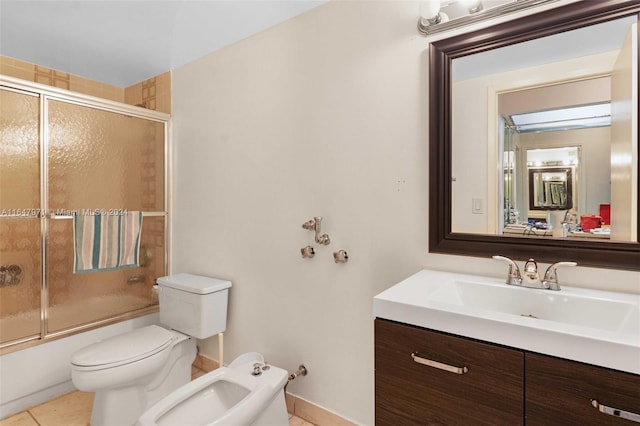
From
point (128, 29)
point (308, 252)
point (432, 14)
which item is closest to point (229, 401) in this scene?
point (308, 252)

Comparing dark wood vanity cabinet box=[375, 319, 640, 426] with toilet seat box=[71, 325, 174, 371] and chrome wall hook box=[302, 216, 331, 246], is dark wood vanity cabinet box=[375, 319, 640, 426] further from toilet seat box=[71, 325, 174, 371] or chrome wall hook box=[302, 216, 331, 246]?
toilet seat box=[71, 325, 174, 371]

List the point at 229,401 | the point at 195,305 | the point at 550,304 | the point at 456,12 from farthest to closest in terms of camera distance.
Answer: the point at 195,305, the point at 229,401, the point at 456,12, the point at 550,304

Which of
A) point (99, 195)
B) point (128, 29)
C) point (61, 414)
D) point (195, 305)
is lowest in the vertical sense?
point (61, 414)

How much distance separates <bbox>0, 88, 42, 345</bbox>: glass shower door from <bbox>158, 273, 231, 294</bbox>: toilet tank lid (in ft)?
2.22

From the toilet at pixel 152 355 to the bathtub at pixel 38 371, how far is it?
438 mm

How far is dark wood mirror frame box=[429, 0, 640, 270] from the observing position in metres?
1.07

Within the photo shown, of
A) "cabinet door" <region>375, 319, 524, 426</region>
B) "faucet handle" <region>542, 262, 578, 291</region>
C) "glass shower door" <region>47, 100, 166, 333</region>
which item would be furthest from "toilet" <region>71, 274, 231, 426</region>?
"faucet handle" <region>542, 262, 578, 291</region>

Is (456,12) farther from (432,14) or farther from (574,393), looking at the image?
(574,393)

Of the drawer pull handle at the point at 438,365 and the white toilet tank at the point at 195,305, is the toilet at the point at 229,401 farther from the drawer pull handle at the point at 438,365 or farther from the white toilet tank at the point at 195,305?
the drawer pull handle at the point at 438,365

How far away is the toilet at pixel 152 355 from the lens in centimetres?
157

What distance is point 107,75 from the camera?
255cm

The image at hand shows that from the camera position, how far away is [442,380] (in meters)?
0.90

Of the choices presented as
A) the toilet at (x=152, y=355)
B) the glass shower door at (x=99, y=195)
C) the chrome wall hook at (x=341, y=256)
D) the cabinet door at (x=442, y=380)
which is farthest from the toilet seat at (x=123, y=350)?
the cabinet door at (x=442, y=380)

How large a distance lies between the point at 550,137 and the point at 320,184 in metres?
0.95
